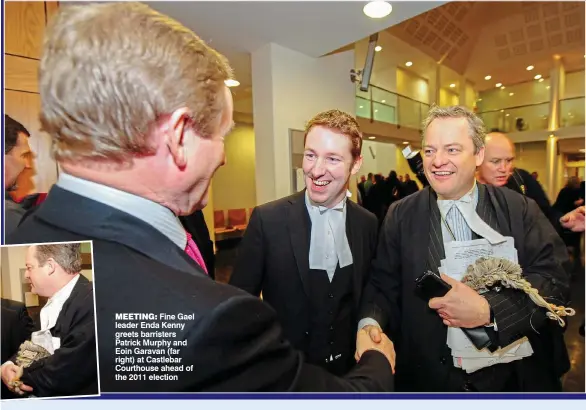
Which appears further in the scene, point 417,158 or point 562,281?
point 417,158

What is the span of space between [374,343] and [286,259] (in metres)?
0.24

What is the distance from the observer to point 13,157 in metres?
0.61

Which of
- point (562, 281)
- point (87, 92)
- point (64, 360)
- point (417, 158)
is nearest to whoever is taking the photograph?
point (87, 92)

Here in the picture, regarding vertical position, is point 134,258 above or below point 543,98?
below

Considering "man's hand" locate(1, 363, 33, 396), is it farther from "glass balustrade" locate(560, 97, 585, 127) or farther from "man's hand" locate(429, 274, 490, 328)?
"glass balustrade" locate(560, 97, 585, 127)

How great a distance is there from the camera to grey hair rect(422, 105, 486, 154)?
26.6 inches

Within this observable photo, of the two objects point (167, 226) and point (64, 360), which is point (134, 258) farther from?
point (64, 360)

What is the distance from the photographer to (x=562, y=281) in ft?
2.11

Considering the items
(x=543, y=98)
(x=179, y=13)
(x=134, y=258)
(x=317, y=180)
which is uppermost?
(x=179, y=13)

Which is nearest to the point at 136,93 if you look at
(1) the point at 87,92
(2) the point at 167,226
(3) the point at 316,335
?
(1) the point at 87,92

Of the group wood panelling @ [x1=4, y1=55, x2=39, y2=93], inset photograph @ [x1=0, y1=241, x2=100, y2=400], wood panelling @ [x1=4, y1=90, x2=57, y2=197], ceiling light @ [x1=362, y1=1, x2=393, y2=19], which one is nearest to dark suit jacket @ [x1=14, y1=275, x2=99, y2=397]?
inset photograph @ [x1=0, y1=241, x2=100, y2=400]

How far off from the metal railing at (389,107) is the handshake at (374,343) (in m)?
0.46

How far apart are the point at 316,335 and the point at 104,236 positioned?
49 cm

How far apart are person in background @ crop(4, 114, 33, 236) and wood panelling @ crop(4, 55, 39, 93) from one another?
0.19 ft
